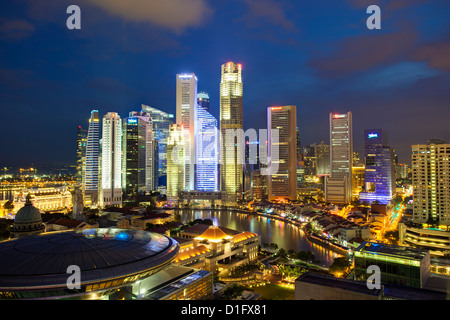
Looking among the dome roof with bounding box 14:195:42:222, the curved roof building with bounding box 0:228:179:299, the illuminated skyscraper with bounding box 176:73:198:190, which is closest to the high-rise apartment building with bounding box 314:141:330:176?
the illuminated skyscraper with bounding box 176:73:198:190

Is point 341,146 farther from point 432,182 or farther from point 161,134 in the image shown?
point 161,134

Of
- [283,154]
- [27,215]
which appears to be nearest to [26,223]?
[27,215]

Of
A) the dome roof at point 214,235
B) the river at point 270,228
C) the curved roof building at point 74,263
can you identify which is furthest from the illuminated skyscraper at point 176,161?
the curved roof building at point 74,263

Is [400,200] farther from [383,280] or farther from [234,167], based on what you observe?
[383,280]

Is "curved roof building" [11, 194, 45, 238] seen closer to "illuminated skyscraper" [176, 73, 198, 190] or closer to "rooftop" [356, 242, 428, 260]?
"rooftop" [356, 242, 428, 260]
